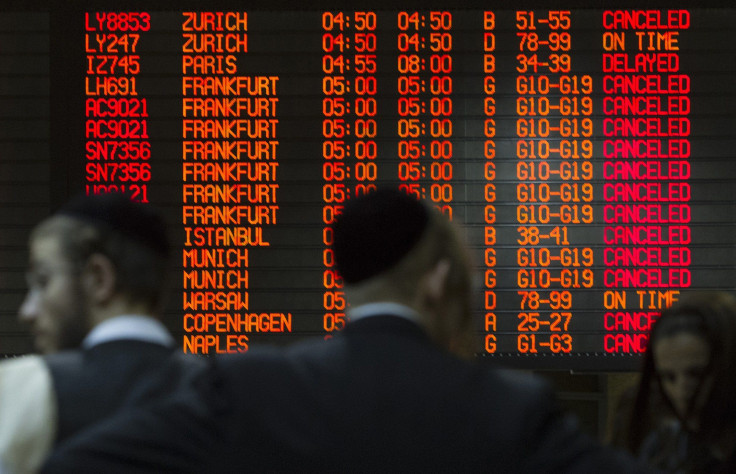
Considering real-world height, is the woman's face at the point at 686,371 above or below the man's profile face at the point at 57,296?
below

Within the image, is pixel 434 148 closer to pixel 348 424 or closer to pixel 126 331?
pixel 126 331

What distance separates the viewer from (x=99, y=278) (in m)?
1.51

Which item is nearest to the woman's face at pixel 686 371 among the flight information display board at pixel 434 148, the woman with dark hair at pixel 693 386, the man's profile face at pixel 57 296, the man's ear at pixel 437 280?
the woman with dark hair at pixel 693 386

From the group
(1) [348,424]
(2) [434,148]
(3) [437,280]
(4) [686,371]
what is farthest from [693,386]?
(2) [434,148]

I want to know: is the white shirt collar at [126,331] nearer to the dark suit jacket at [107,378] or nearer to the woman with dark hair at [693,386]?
the dark suit jacket at [107,378]

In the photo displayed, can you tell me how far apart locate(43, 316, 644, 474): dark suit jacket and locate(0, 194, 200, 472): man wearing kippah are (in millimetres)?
342

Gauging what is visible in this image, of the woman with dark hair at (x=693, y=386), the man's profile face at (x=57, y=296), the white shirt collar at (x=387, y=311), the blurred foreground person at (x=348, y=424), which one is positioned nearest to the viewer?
the blurred foreground person at (x=348, y=424)

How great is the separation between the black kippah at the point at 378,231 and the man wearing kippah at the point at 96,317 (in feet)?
1.38

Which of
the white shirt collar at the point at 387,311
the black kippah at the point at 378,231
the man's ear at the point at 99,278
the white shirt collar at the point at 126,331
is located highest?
the black kippah at the point at 378,231

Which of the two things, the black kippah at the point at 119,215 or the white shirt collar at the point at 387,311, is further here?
the black kippah at the point at 119,215

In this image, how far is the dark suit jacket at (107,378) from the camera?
1.39 m

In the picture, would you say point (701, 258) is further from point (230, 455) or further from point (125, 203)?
point (230, 455)

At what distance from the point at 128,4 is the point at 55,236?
3.33m

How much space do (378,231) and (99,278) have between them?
552mm
